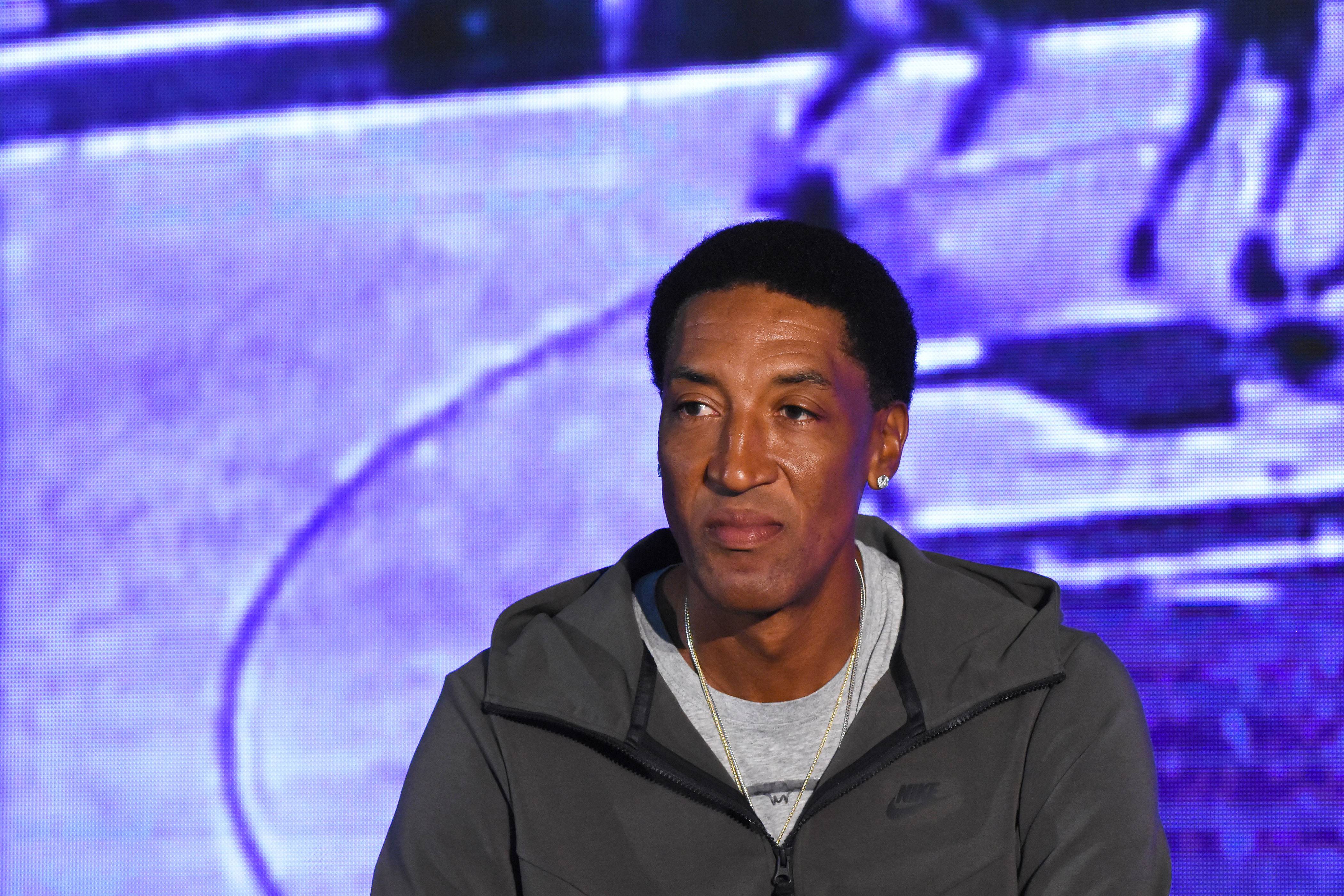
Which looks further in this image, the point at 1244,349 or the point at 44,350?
the point at 44,350

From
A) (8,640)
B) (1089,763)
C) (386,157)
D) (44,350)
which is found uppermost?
(386,157)

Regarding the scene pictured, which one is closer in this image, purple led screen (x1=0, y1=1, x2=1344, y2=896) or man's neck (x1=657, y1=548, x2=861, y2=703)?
man's neck (x1=657, y1=548, x2=861, y2=703)

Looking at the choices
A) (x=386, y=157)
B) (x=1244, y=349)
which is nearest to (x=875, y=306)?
(x=1244, y=349)

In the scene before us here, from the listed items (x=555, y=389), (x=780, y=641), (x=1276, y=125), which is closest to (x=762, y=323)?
(x=780, y=641)

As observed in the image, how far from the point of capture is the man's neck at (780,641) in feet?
4.08

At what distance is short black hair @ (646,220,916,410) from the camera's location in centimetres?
122

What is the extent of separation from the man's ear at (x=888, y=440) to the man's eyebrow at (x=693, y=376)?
7.8 inches

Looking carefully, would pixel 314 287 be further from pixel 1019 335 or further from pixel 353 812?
pixel 1019 335

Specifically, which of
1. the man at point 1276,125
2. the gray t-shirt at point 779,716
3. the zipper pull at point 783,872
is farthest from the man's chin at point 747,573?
the man at point 1276,125

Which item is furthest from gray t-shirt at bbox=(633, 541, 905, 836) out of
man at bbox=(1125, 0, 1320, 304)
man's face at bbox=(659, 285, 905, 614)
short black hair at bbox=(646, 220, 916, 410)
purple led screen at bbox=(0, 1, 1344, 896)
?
man at bbox=(1125, 0, 1320, 304)

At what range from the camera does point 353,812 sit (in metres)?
2.30

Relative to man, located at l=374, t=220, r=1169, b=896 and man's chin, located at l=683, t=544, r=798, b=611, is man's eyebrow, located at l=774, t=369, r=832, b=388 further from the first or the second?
man's chin, located at l=683, t=544, r=798, b=611

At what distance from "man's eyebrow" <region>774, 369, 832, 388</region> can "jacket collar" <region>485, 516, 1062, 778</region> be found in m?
0.26

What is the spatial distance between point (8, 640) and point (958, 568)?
79.9 inches
